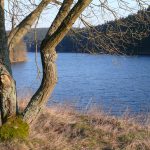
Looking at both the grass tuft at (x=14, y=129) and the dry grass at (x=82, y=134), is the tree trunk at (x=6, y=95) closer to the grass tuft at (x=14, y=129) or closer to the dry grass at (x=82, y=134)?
the grass tuft at (x=14, y=129)

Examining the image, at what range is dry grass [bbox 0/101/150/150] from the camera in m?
6.80

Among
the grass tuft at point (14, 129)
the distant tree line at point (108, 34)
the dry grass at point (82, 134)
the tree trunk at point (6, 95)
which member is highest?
the distant tree line at point (108, 34)

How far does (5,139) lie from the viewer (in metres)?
6.54

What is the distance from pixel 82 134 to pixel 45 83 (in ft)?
5.20

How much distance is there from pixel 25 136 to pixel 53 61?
4.19ft

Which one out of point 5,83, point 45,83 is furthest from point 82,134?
point 5,83

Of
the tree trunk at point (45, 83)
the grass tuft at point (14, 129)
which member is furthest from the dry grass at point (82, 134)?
the tree trunk at point (45, 83)

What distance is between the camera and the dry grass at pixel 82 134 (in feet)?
22.3

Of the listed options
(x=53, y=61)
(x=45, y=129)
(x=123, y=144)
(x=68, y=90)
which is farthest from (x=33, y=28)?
(x=68, y=90)

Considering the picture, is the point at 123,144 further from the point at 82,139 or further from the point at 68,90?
the point at 68,90

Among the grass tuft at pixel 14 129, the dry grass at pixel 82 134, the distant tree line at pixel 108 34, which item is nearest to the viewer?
the grass tuft at pixel 14 129

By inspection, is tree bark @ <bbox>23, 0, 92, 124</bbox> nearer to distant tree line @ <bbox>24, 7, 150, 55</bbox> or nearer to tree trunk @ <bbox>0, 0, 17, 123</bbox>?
tree trunk @ <bbox>0, 0, 17, 123</bbox>

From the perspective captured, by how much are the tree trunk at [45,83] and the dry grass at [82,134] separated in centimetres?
45

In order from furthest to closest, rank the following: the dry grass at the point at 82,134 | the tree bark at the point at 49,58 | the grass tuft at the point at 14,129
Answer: the dry grass at the point at 82,134 → the grass tuft at the point at 14,129 → the tree bark at the point at 49,58
